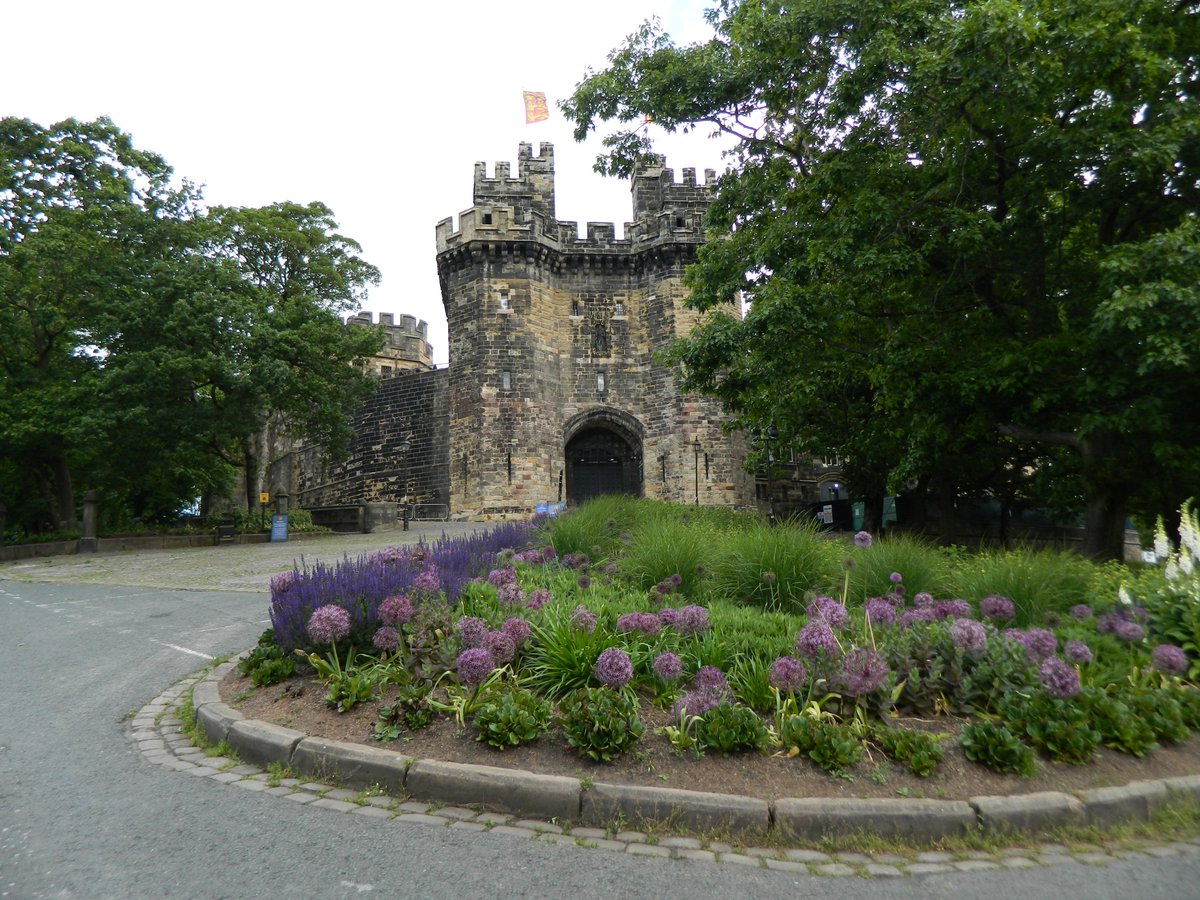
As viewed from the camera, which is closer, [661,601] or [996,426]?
[661,601]

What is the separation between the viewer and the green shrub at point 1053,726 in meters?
3.85

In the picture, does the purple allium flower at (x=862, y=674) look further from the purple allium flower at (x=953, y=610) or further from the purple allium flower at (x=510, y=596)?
the purple allium flower at (x=510, y=596)

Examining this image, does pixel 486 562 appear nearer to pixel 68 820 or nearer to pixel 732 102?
pixel 68 820

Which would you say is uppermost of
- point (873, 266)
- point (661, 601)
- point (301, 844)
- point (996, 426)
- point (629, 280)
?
point (629, 280)

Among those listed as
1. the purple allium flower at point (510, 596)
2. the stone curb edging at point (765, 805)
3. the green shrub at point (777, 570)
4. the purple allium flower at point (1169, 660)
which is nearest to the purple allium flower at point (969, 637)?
the stone curb edging at point (765, 805)

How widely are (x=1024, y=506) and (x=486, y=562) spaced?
15.9 m

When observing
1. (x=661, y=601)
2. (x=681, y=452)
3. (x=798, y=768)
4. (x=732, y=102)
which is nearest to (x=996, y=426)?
(x=732, y=102)

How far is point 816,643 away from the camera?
168 inches

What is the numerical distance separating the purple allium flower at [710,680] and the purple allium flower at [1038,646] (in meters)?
1.83

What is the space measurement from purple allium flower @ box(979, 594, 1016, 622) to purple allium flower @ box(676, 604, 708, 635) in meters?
2.06

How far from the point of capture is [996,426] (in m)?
11.2

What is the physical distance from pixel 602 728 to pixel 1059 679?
8.27 ft

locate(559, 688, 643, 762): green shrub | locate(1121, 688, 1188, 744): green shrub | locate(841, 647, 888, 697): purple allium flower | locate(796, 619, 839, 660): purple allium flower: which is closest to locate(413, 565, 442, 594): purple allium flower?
locate(559, 688, 643, 762): green shrub

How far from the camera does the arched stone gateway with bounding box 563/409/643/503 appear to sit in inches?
1123
